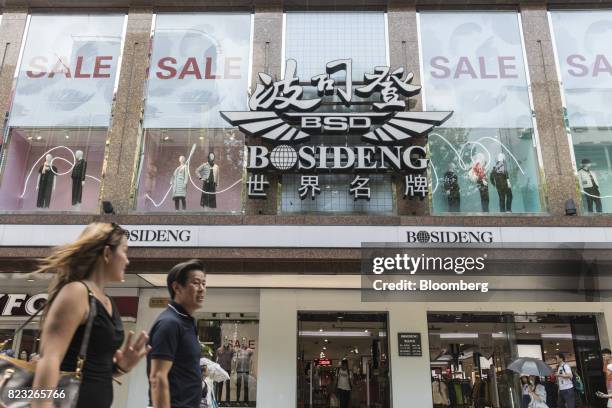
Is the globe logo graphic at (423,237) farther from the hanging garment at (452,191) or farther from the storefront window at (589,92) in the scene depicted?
the storefront window at (589,92)

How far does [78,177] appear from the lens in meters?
10.2

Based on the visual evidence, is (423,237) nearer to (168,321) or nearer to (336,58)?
(336,58)

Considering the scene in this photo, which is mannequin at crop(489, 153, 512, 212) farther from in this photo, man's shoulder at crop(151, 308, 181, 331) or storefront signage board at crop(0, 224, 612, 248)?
man's shoulder at crop(151, 308, 181, 331)

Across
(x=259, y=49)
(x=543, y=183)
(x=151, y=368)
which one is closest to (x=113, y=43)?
(x=259, y=49)

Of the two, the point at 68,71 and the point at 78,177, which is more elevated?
the point at 68,71

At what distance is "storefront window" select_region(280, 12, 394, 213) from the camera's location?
9930mm

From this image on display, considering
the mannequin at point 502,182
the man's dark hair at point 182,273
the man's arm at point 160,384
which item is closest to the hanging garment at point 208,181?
the mannequin at point 502,182

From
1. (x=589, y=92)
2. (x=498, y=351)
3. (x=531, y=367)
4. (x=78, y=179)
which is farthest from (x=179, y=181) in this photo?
(x=589, y=92)

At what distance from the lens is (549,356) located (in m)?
10.8

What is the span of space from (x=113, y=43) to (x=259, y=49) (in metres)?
3.29

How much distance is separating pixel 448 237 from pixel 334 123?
309cm

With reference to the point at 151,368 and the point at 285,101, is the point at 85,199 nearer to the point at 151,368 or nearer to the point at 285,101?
the point at 285,101

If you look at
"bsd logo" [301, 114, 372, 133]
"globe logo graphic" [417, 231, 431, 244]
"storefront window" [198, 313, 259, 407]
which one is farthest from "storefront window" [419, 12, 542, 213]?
"storefront window" [198, 313, 259, 407]

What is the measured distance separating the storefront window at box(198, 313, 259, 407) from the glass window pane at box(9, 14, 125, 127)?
493 centimetres
